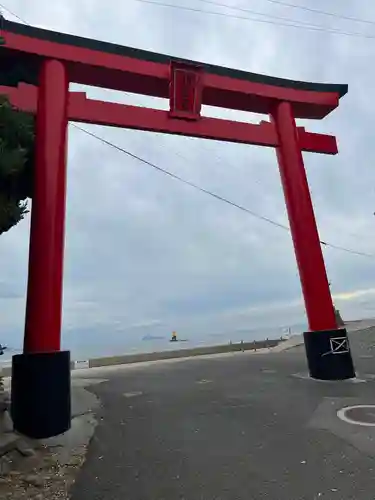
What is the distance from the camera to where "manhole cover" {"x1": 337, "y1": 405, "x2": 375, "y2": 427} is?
499 cm

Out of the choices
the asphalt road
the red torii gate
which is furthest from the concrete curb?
the red torii gate

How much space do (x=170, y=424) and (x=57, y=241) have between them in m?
2.83

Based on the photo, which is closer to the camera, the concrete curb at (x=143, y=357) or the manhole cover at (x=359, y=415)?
the manhole cover at (x=359, y=415)

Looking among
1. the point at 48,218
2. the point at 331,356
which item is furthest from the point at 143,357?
the point at 48,218

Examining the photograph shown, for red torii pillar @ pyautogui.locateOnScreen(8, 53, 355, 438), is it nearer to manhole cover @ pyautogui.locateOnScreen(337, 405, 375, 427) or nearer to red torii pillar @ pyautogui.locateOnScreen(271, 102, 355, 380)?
red torii pillar @ pyautogui.locateOnScreen(271, 102, 355, 380)

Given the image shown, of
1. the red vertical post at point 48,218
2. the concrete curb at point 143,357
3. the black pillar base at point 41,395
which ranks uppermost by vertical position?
the red vertical post at point 48,218

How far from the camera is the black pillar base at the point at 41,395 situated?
4.84 m

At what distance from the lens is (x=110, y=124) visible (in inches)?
291

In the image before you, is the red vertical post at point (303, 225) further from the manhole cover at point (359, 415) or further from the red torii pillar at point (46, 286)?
the red torii pillar at point (46, 286)

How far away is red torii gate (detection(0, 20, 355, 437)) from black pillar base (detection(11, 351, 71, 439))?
0.5 inches

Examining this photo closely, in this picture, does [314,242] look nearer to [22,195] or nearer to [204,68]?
[204,68]

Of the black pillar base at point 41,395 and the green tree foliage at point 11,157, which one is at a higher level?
the green tree foliage at point 11,157

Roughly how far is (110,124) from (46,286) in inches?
129

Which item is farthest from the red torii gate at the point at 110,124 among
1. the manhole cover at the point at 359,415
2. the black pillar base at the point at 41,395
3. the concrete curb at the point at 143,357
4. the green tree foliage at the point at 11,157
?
the concrete curb at the point at 143,357
